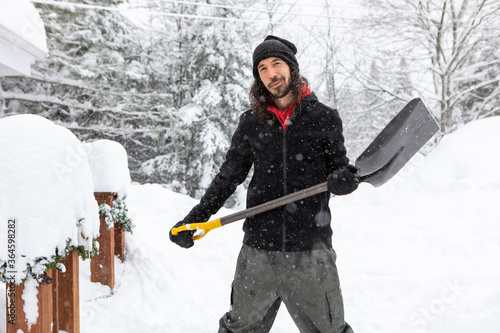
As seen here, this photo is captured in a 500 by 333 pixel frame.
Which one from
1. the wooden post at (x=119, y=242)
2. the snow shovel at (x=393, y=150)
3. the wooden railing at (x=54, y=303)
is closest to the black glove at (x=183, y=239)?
the snow shovel at (x=393, y=150)

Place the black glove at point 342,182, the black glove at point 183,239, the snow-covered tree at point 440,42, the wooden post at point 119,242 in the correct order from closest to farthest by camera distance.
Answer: the black glove at point 342,182 → the black glove at point 183,239 → the wooden post at point 119,242 → the snow-covered tree at point 440,42

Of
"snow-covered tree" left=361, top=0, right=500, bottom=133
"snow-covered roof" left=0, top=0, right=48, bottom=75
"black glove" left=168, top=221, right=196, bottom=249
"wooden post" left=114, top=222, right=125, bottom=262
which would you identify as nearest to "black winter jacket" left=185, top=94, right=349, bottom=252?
"black glove" left=168, top=221, right=196, bottom=249

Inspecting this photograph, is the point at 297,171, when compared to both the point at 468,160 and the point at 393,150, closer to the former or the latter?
the point at 393,150

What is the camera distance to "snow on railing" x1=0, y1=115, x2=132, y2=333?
194 centimetres

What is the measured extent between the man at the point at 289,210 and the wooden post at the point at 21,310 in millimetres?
978

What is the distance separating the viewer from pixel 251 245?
207cm

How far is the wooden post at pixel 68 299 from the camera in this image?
2457mm

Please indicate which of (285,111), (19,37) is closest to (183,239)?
(285,111)

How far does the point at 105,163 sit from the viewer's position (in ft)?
12.6

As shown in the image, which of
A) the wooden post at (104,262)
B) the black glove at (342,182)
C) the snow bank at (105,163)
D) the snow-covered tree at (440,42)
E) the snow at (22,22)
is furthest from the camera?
the snow-covered tree at (440,42)

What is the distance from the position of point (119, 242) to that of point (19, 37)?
2.58 meters

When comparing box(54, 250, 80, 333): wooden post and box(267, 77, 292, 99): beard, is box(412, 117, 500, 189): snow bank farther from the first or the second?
box(54, 250, 80, 333): wooden post

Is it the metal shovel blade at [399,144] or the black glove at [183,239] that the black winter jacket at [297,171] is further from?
the black glove at [183,239]

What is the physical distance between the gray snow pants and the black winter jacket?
0.19 ft
